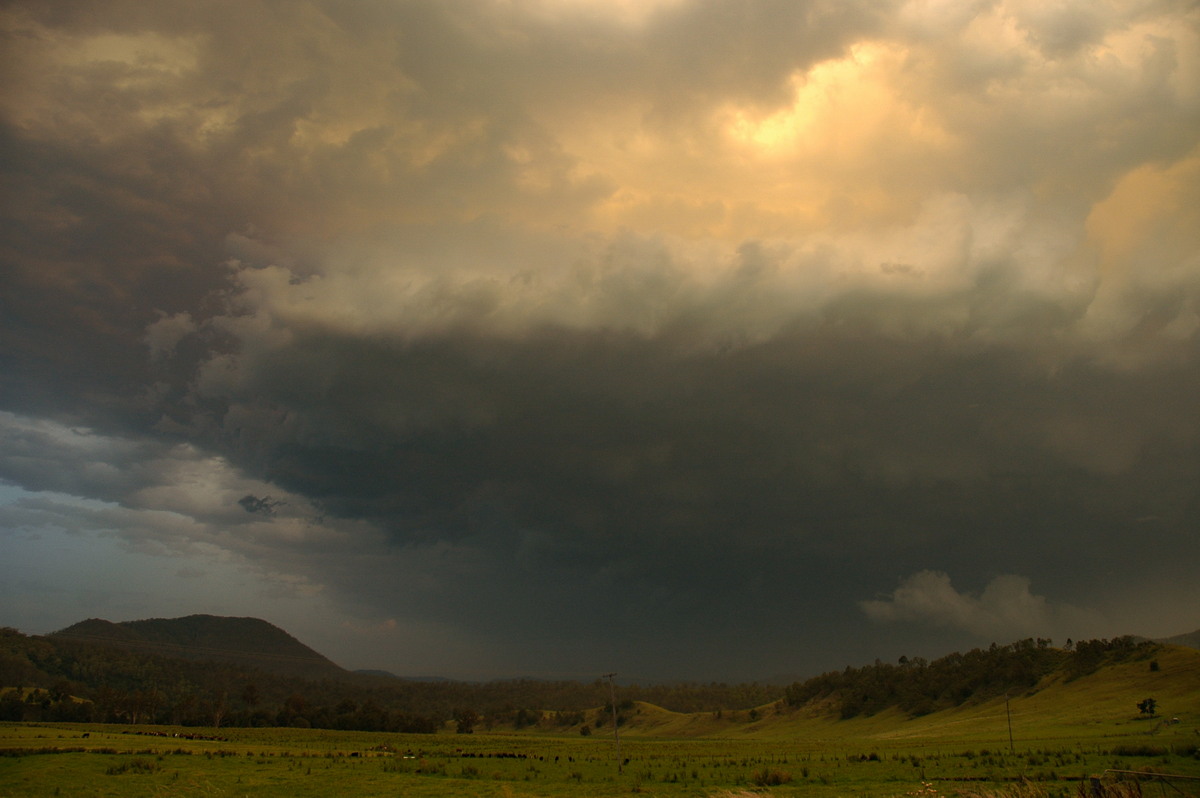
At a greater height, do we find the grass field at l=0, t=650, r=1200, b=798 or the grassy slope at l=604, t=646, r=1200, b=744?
the grass field at l=0, t=650, r=1200, b=798

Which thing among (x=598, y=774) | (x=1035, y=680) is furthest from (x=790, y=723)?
(x=598, y=774)

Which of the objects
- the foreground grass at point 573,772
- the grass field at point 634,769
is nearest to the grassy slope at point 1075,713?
the grass field at point 634,769

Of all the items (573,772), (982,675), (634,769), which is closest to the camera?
(573,772)

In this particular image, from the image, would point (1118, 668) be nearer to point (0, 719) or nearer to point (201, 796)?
point (201, 796)

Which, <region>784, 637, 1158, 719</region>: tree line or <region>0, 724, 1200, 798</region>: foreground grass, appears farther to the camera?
<region>784, 637, 1158, 719</region>: tree line

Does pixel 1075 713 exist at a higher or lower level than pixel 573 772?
lower

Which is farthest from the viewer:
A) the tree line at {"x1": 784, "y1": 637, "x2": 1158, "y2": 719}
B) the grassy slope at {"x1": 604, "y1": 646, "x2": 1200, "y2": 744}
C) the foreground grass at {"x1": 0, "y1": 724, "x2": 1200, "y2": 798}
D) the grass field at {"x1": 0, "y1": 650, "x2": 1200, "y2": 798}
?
the tree line at {"x1": 784, "y1": 637, "x2": 1158, "y2": 719}

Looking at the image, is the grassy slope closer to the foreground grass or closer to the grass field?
the grass field

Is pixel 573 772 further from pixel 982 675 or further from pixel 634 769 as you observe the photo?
pixel 982 675

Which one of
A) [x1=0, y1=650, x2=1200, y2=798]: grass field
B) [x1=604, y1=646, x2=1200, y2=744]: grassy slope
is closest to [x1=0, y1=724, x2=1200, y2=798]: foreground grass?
[x1=0, y1=650, x2=1200, y2=798]: grass field

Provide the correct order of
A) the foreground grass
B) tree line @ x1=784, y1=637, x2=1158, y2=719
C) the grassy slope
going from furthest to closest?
tree line @ x1=784, y1=637, x2=1158, y2=719 → the grassy slope → the foreground grass

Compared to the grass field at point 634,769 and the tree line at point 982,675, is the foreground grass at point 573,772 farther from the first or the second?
the tree line at point 982,675

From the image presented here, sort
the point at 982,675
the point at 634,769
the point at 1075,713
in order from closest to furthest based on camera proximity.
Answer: the point at 634,769, the point at 1075,713, the point at 982,675

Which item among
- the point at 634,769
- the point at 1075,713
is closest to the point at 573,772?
the point at 634,769
